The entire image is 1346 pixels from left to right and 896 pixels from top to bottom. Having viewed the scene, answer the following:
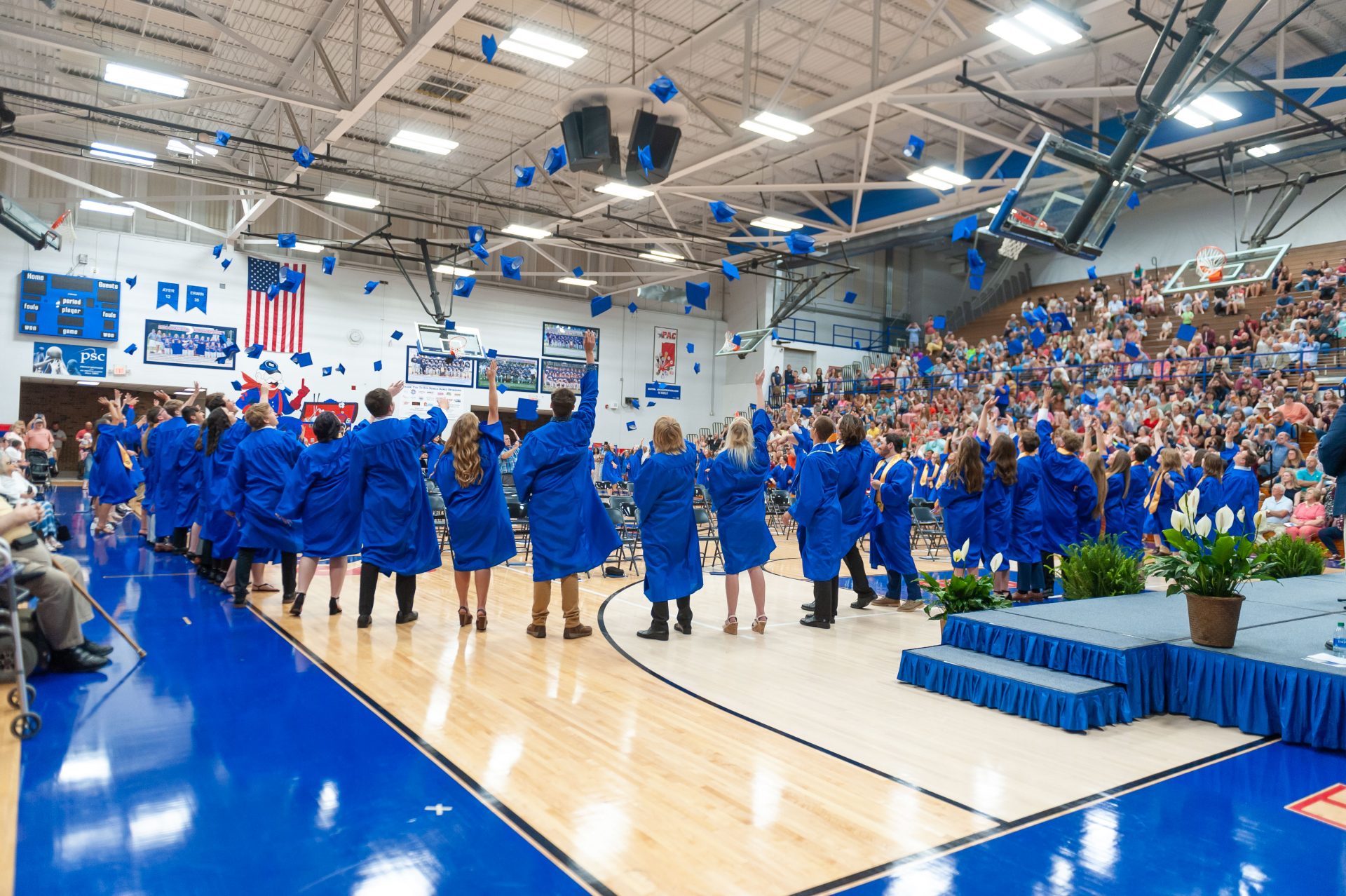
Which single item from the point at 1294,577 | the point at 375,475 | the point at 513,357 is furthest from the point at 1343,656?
the point at 513,357

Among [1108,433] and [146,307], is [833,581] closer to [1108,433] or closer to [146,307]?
[1108,433]

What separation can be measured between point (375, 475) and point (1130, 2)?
35.6 ft

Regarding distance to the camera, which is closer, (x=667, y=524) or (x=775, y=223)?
(x=667, y=524)

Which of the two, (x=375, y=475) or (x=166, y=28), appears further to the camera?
(x=166, y=28)

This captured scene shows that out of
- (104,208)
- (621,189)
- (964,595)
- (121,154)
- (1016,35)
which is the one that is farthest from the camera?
(104,208)

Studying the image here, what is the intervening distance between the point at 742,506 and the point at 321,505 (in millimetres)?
3061

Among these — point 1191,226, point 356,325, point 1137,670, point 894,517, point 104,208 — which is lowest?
point 1137,670

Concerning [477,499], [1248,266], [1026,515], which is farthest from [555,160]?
[1248,266]

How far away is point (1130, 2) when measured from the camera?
10805 millimetres

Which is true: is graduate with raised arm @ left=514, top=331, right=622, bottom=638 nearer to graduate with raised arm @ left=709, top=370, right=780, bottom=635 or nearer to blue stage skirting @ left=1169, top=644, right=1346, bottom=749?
graduate with raised arm @ left=709, top=370, right=780, bottom=635

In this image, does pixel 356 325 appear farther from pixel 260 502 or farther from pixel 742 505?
pixel 742 505

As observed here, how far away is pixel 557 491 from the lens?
571cm

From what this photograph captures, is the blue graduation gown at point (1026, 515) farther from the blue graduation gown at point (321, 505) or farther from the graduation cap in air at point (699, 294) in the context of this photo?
the graduation cap in air at point (699, 294)

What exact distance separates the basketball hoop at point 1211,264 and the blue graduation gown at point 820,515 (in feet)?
37.8
